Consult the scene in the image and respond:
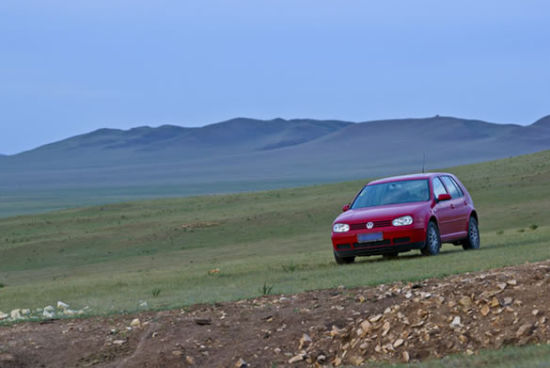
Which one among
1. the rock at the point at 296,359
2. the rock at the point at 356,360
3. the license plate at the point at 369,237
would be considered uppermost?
the license plate at the point at 369,237

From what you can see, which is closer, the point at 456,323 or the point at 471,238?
the point at 456,323

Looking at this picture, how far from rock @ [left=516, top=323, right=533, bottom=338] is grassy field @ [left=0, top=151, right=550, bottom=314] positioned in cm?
407

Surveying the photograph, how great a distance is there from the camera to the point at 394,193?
1975cm

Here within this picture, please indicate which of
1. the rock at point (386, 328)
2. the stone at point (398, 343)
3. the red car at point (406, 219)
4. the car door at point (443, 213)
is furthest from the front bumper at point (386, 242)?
the stone at point (398, 343)

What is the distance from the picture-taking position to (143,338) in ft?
38.5

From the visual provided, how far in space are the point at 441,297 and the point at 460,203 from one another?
356 inches

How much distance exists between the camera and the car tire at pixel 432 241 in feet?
61.1

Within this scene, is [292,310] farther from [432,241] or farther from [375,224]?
[432,241]

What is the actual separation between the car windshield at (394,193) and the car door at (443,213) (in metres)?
0.22

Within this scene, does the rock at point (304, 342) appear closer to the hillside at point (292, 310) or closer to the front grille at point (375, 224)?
the hillside at point (292, 310)

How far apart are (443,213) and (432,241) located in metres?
0.76

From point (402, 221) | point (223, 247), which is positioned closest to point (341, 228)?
point (402, 221)

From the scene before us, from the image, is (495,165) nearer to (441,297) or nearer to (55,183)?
(441,297)

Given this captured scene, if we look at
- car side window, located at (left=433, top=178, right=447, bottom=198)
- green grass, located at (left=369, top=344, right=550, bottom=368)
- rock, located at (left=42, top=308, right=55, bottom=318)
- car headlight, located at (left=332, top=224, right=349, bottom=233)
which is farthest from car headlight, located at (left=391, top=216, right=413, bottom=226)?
green grass, located at (left=369, top=344, right=550, bottom=368)
